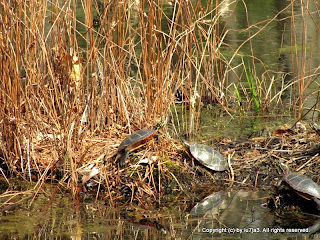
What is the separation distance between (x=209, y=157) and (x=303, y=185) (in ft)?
2.46

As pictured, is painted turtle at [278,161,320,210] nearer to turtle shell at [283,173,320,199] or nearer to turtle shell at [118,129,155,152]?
turtle shell at [283,173,320,199]

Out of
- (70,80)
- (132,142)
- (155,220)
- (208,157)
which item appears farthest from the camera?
(70,80)

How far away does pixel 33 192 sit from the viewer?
366cm

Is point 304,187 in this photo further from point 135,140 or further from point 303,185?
point 135,140

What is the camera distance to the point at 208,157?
12.5ft

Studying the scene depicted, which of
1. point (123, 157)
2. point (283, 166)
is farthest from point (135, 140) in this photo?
point (283, 166)

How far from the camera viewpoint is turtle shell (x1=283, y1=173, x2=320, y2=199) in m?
3.25

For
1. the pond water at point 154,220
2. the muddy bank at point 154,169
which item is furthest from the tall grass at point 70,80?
the pond water at point 154,220

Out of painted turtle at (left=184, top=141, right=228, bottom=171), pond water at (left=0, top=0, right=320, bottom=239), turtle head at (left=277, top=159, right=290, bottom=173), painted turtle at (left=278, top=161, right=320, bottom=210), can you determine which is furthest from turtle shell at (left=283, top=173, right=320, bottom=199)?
painted turtle at (left=184, top=141, right=228, bottom=171)

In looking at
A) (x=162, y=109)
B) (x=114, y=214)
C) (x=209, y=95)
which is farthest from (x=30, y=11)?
(x=209, y=95)

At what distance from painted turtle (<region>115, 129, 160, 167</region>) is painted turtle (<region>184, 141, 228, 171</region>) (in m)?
0.32

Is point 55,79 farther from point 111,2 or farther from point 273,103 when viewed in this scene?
point 273,103

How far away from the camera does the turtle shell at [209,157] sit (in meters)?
3.80

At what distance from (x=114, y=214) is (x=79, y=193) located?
0.47 meters
